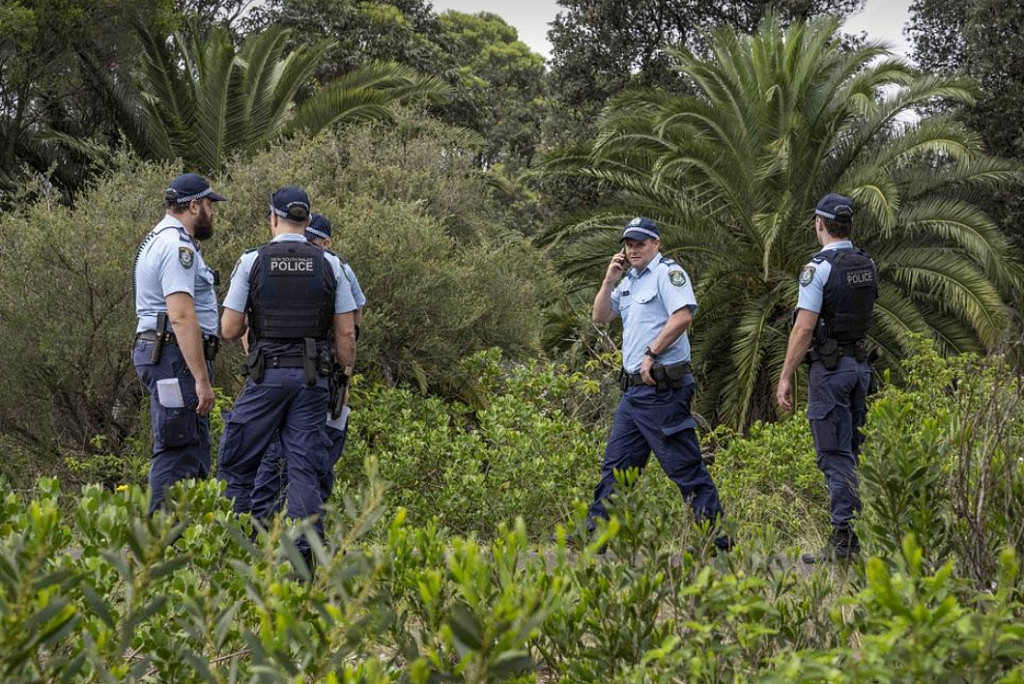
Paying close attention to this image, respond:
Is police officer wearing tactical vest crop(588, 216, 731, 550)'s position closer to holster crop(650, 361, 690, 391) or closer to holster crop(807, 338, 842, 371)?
holster crop(650, 361, 690, 391)

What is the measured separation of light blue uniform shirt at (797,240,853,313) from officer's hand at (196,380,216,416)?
2.99 m

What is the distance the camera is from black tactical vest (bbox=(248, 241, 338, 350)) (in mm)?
5031

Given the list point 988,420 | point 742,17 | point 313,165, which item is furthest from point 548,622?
point 742,17

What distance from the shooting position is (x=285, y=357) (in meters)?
5.08

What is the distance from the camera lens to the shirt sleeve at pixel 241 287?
5109 millimetres

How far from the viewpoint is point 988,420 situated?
294 cm

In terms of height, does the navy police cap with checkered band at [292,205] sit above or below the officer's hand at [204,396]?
above

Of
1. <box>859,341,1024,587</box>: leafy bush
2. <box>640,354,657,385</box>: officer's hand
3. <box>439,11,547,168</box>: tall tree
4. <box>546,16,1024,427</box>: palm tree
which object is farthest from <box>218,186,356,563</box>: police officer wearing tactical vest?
<box>439,11,547,168</box>: tall tree

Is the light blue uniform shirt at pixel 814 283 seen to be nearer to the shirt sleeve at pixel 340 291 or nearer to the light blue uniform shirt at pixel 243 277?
the shirt sleeve at pixel 340 291

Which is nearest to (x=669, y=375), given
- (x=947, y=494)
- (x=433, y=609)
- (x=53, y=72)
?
(x=947, y=494)

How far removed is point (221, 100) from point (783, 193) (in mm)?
7387

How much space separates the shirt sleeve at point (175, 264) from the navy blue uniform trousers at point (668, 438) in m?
2.21

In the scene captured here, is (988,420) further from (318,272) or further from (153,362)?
(153,362)

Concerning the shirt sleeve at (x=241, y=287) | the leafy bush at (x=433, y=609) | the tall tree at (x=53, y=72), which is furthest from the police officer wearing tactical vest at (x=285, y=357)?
the tall tree at (x=53, y=72)
